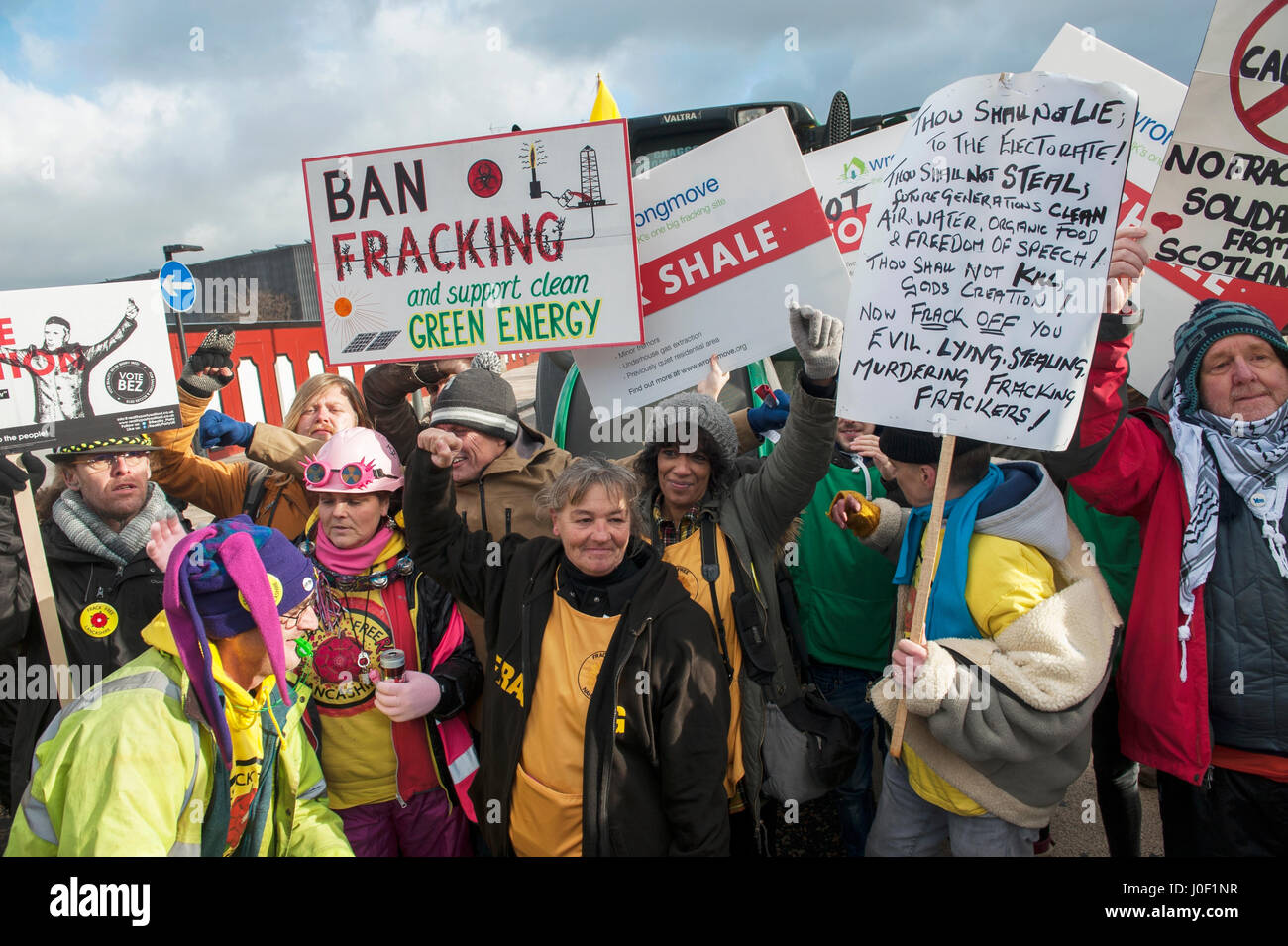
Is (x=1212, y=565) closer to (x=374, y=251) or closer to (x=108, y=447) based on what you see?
(x=374, y=251)

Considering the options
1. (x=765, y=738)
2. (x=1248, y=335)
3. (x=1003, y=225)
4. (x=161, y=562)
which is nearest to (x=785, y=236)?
(x=1003, y=225)

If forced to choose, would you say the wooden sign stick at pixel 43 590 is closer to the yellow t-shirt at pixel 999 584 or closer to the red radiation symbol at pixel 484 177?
the red radiation symbol at pixel 484 177

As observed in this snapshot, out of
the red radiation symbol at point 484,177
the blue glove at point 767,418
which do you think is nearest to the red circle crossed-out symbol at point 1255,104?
the blue glove at point 767,418

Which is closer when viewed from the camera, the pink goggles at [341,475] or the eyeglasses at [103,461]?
the pink goggles at [341,475]

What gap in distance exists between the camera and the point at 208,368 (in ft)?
11.2

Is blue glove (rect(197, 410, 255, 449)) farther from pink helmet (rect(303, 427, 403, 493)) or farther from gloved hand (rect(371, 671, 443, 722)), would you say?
gloved hand (rect(371, 671, 443, 722))

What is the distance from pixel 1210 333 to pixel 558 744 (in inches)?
93.5

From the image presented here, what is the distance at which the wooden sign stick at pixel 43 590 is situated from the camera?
2.74 meters

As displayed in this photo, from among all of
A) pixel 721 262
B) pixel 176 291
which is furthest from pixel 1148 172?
pixel 176 291

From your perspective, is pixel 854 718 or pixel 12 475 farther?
pixel 854 718

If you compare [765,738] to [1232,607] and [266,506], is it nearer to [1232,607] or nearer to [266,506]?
[1232,607]

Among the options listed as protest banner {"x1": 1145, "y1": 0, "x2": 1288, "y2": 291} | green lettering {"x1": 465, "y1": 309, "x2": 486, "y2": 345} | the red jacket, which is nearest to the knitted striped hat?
green lettering {"x1": 465, "y1": 309, "x2": 486, "y2": 345}

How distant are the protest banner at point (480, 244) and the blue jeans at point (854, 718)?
5.11ft

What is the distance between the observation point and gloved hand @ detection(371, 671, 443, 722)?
2598mm
